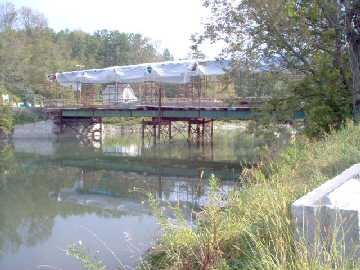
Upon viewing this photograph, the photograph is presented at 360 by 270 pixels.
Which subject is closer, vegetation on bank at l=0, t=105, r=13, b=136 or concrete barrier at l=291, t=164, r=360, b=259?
concrete barrier at l=291, t=164, r=360, b=259

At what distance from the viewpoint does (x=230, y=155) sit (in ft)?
98.5

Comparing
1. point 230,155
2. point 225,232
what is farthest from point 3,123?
point 225,232

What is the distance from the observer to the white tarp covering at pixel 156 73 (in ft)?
105

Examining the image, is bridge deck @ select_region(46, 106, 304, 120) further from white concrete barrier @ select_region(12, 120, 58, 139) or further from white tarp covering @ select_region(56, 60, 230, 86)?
white tarp covering @ select_region(56, 60, 230, 86)

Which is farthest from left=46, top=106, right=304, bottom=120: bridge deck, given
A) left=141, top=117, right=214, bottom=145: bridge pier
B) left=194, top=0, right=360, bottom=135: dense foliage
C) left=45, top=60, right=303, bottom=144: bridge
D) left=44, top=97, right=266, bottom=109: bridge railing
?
left=194, top=0, right=360, bottom=135: dense foliage

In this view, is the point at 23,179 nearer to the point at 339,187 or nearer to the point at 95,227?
the point at 95,227

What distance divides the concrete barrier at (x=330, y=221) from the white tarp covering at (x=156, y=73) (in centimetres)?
2539

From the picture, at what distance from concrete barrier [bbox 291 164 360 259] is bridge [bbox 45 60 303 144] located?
22268 millimetres

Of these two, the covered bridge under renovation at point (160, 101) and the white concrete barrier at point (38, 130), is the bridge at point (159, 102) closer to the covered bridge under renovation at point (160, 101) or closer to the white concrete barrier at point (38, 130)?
the covered bridge under renovation at point (160, 101)

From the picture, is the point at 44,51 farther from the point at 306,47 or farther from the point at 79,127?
the point at 306,47

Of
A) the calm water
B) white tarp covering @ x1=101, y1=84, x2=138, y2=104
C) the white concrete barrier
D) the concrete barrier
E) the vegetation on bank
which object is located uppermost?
white tarp covering @ x1=101, y1=84, x2=138, y2=104

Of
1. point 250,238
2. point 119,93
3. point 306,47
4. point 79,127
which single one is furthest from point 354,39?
point 119,93

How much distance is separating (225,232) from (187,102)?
96.8 ft

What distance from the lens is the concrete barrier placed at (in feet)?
10.9
